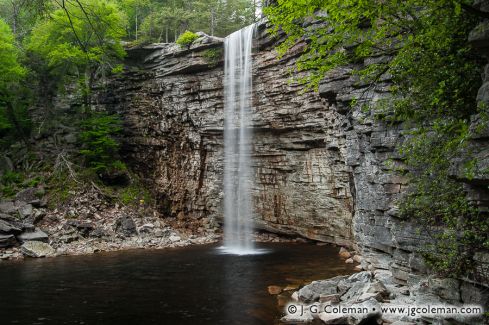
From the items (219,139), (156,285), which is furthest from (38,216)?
(156,285)

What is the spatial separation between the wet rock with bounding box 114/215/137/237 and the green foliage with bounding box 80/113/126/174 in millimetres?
5086

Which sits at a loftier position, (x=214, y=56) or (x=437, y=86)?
(x=214, y=56)

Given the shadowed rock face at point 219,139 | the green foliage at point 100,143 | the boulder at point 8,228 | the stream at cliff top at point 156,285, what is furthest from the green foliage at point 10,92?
the stream at cliff top at point 156,285

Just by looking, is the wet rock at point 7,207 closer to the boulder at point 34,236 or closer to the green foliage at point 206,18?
the boulder at point 34,236

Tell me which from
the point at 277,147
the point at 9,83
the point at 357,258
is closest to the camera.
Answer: the point at 357,258

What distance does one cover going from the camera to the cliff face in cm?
1297

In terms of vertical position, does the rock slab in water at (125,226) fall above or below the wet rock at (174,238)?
above

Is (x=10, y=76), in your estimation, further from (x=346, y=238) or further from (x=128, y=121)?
(x=346, y=238)

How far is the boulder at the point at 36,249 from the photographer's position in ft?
62.5

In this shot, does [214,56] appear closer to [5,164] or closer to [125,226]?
[125,226]

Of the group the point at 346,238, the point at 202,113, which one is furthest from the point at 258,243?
the point at 202,113

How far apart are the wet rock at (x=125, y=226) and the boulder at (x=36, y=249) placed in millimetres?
4140

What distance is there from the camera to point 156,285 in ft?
44.2

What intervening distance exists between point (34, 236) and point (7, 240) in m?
1.25
